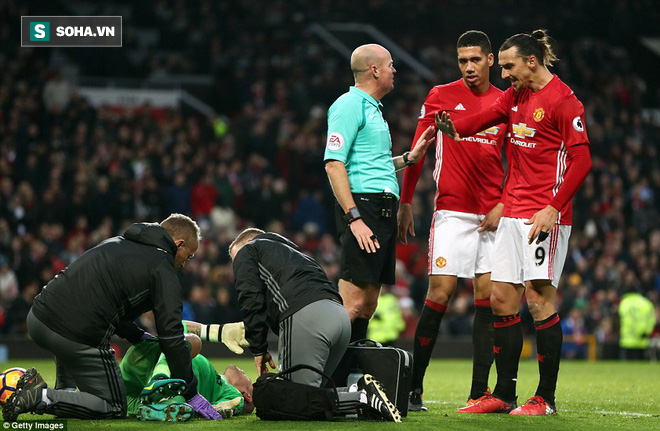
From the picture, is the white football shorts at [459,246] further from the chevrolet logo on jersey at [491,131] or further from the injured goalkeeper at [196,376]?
the injured goalkeeper at [196,376]

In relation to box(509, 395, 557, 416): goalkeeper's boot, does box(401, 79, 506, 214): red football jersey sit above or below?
above

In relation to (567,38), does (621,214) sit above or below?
below

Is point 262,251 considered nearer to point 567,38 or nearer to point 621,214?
point 621,214

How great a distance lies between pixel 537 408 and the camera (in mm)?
6500

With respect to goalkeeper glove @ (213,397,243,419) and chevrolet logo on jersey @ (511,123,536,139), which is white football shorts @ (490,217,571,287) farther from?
goalkeeper glove @ (213,397,243,419)

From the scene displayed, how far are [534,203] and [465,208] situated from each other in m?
0.70

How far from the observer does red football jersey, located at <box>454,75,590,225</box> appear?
6.52m

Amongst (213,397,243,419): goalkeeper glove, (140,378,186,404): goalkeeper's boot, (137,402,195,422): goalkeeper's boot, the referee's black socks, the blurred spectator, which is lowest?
the blurred spectator

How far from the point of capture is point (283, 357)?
6.01 metres

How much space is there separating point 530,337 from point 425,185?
370 cm

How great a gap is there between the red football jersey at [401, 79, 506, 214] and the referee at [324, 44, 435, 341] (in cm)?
60

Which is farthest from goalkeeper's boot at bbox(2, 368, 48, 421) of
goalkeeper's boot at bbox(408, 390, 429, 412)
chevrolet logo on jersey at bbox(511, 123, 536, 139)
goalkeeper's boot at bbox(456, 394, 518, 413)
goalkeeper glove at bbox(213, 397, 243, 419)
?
chevrolet logo on jersey at bbox(511, 123, 536, 139)

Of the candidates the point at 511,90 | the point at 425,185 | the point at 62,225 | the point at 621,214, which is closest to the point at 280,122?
the point at 425,185

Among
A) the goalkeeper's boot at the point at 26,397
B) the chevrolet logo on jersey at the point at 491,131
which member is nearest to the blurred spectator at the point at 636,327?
the chevrolet logo on jersey at the point at 491,131
